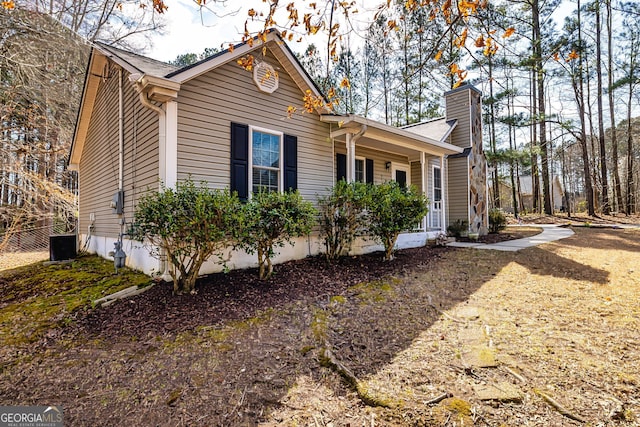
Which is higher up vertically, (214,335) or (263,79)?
(263,79)

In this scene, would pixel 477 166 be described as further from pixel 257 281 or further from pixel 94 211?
pixel 94 211

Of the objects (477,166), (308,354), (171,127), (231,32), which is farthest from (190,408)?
(477,166)

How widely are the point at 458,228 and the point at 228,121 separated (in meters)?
8.38

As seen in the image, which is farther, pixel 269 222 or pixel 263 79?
pixel 263 79

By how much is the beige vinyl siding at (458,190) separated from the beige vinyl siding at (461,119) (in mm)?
704

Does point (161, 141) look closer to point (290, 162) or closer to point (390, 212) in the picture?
point (290, 162)

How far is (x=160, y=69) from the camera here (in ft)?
18.1

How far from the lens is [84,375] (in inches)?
104

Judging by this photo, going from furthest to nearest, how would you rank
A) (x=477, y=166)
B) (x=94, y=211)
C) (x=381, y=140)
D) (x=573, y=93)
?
(x=573, y=93) → (x=477, y=166) → (x=94, y=211) → (x=381, y=140)

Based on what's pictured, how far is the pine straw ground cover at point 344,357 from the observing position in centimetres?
222

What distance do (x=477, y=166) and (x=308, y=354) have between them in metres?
10.7

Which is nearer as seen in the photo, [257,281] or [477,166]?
[257,281]

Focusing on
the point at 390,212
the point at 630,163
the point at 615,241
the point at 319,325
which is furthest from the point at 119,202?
the point at 630,163

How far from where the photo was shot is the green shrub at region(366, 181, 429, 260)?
237 inches
